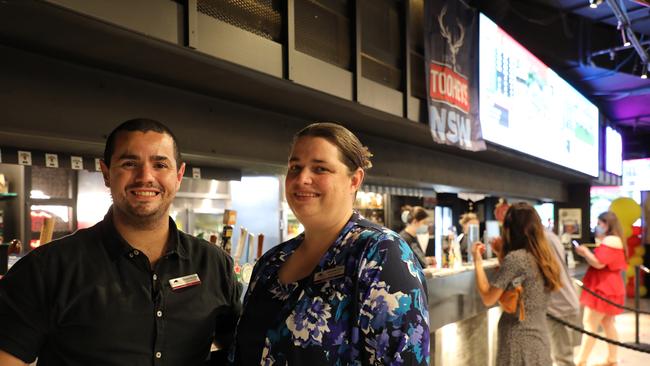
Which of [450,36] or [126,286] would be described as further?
[450,36]

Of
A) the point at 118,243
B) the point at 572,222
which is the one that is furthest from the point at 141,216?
the point at 572,222

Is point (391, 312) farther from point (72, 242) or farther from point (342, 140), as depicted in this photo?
point (72, 242)

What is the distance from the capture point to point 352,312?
1.28m

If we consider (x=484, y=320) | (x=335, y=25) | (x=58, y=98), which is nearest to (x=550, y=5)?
(x=484, y=320)

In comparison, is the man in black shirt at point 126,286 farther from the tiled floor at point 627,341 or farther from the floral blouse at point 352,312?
the tiled floor at point 627,341

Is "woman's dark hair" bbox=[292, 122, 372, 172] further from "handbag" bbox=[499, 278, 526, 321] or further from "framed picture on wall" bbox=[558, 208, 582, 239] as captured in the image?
"framed picture on wall" bbox=[558, 208, 582, 239]

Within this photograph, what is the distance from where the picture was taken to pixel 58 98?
7.90 feet

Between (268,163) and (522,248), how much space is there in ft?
5.64

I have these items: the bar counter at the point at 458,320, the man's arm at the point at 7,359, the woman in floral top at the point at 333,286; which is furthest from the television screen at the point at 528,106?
the man's arm at the point at 7,359

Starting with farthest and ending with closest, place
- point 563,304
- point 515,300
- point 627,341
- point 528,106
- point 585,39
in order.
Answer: point 585,39
point 627,341
point 528,106
point 563,304
point 515,300

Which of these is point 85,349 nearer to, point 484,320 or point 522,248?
point 522,248

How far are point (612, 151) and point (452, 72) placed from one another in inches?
274

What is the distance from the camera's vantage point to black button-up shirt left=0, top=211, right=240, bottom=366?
131 centimetres

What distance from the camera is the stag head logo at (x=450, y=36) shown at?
392cm
